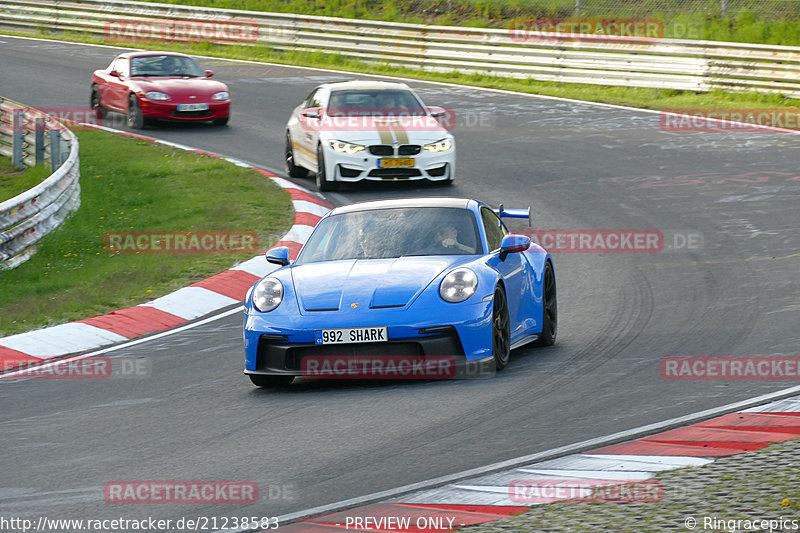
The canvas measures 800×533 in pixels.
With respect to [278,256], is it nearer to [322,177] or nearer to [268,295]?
[268,295]

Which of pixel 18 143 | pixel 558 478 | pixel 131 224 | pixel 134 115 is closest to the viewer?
pixel 558 478

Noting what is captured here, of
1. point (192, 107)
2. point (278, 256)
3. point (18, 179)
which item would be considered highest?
point (278, 256)

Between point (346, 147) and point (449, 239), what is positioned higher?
point (449, 239)

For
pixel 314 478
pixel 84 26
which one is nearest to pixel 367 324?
pixel 314 478

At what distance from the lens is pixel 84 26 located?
37.1m

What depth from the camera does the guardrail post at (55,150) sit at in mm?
17500

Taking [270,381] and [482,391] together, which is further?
[270,381]

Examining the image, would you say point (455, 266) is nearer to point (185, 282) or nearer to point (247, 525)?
point (247, 525)

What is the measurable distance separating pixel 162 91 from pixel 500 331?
636 inches

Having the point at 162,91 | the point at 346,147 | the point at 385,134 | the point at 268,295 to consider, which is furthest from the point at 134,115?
the point at 268,295

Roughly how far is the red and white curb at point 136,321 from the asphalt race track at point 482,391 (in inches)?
19.9

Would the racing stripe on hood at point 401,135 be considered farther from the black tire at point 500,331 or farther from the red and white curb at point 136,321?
the black tire at point 500,331

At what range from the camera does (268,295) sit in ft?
27.3

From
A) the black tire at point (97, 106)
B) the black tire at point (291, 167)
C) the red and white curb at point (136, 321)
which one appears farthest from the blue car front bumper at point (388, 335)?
the black tire at point (97, 106)
